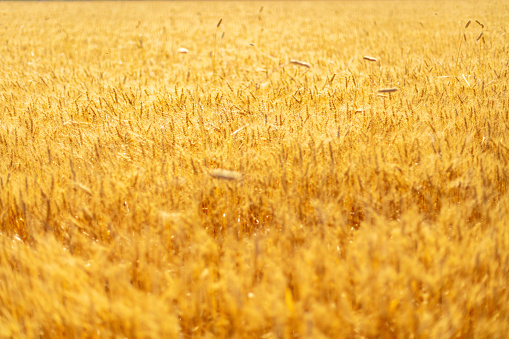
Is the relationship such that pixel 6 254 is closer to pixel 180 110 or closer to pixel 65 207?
pixel 65 207

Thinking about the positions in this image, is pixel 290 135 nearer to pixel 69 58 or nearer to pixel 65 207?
pixel 65 207

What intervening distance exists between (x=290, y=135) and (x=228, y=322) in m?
0.96

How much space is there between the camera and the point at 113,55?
5.18 meters

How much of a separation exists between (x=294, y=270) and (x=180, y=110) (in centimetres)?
153

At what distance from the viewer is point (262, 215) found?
140cm

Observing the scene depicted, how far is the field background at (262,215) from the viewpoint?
36.6 inches

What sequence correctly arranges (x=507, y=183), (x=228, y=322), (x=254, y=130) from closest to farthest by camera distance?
(x=228, y=322) < (x=507, y=183) < (x=254, y=130)

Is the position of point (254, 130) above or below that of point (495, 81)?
below

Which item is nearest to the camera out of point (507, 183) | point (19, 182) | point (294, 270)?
point (294, 270)

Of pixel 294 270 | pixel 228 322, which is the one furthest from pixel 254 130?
pixel 228 322

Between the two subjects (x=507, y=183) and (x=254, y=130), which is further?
(x=254, y=130)

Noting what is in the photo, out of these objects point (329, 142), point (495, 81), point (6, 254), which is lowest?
point (6, 254)

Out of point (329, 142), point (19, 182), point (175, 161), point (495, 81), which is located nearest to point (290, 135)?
point (329, 142)

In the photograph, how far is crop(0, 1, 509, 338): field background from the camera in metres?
0.93
